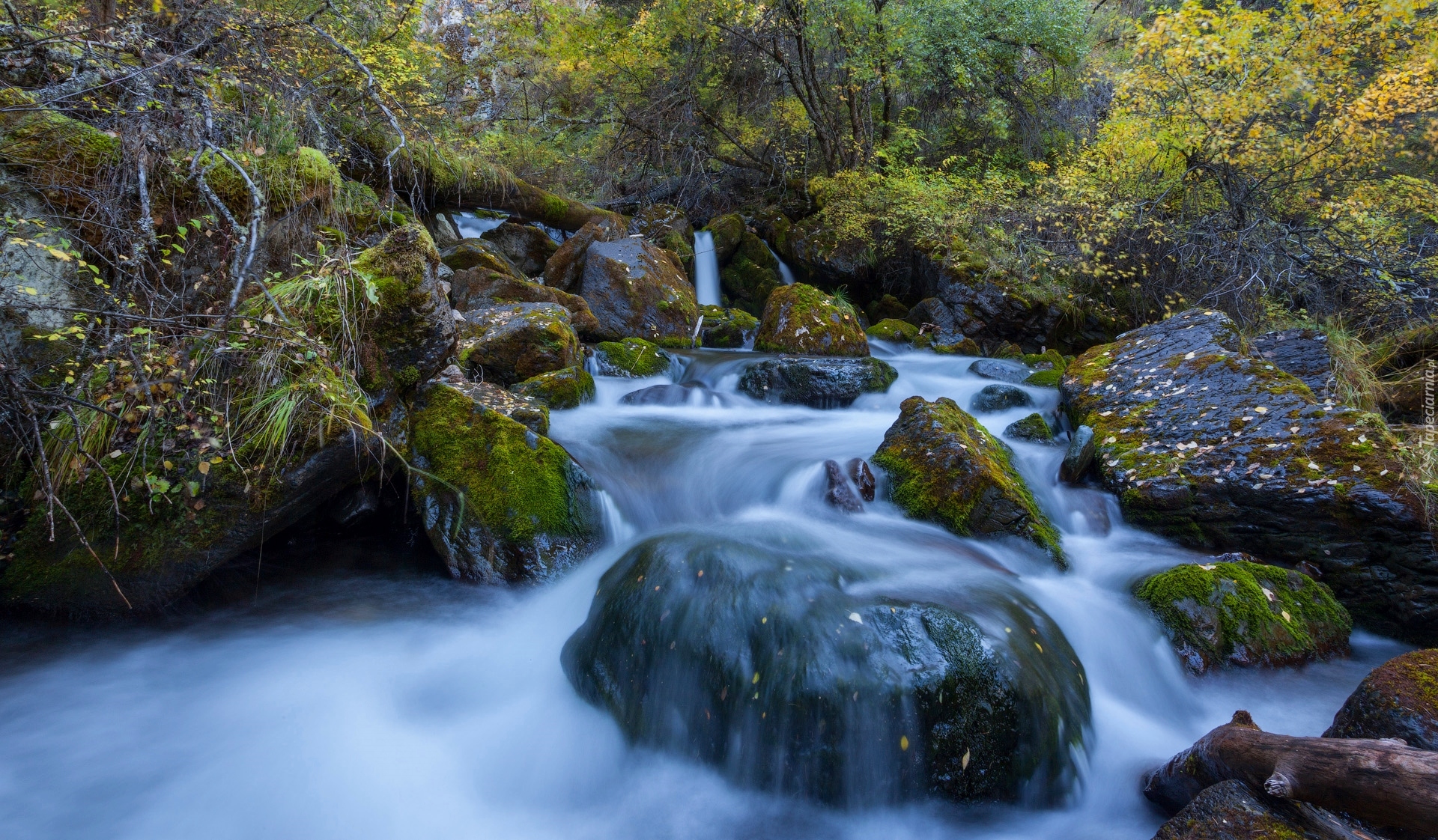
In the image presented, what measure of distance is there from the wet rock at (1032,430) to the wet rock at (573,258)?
22.0 feet

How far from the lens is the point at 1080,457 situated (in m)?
4.93

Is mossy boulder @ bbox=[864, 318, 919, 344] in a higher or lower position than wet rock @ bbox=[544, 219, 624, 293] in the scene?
lower

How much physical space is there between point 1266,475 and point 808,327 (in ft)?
19.0

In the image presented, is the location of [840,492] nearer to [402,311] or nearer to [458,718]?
[458,718]

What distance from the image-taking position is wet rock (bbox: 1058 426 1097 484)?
4934 mm

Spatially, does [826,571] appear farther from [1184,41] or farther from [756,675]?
[1184,41]

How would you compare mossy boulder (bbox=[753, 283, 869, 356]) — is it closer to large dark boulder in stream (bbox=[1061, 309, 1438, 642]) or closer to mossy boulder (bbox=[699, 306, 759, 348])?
mossy boulder (bbox=[699, 306, 759, 348])

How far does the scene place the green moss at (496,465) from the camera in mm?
3770

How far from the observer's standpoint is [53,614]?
3.12 m

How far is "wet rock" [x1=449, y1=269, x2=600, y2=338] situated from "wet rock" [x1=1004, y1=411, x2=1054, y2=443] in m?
5.25

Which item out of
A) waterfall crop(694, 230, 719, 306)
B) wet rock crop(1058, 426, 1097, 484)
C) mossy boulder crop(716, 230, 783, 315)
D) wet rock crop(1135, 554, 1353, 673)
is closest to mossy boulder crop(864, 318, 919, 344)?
mossy boulder crop(716, 230, 783, 315)

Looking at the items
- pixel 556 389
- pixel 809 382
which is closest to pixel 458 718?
pixel 556 389

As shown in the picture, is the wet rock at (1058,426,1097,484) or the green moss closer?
the green moss

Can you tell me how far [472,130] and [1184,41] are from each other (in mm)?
10577
